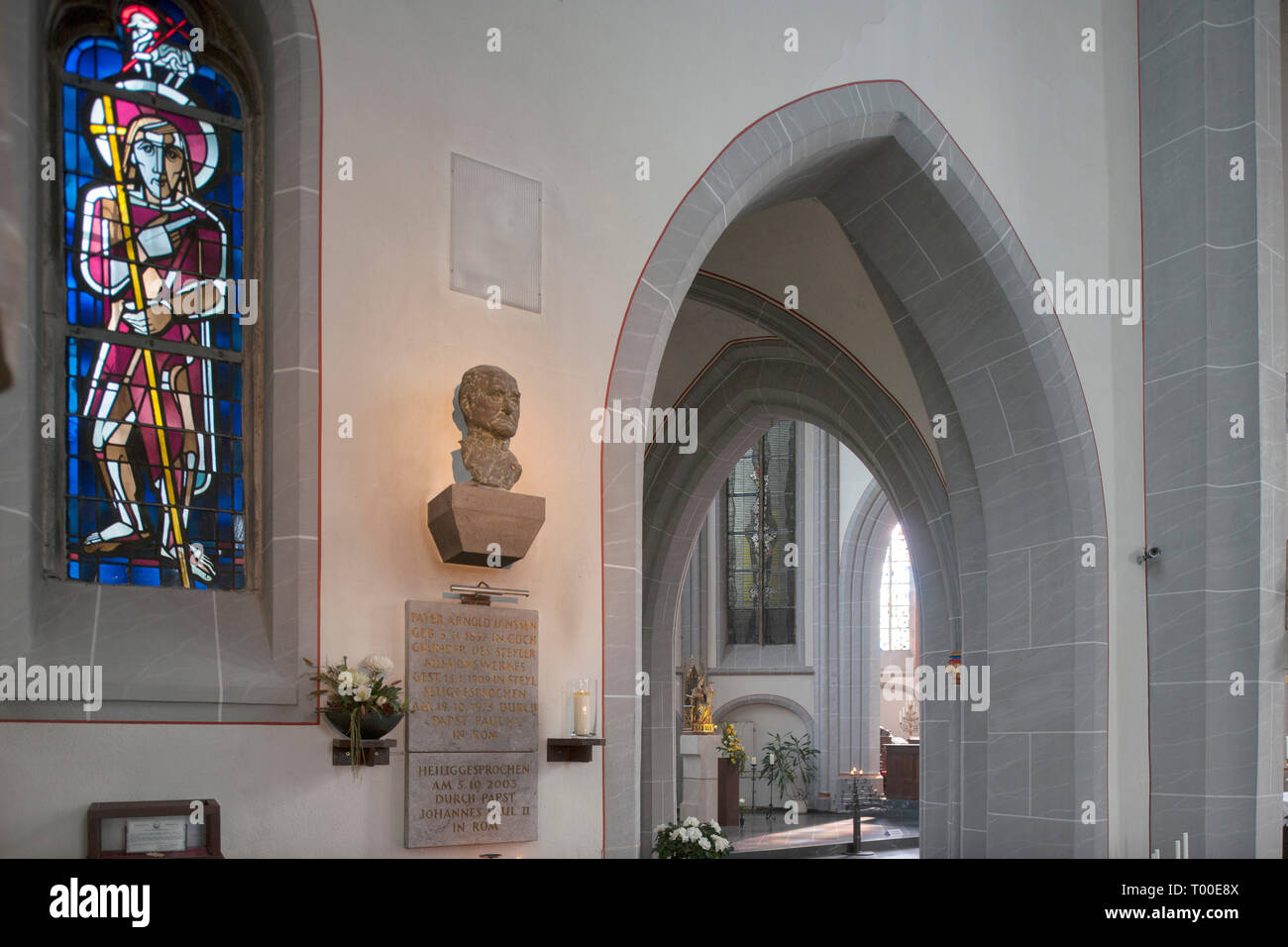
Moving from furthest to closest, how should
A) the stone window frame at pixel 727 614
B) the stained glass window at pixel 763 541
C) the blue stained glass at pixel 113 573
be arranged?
the stained glass window at pixel 763 541
the stone window frame at pixel 727 614
the blue stained glass at pixel 113 573

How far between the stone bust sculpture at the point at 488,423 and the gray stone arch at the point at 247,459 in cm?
57

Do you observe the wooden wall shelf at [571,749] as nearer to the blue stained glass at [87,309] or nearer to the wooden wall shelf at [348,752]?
the wooden wall shelf at [348,752]

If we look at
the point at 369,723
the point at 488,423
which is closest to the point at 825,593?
the point at 488,423

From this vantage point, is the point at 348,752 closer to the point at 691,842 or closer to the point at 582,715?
the point at 582,715

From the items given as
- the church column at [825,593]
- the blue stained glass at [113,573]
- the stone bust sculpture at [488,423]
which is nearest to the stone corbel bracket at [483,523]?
the stone bust sculpture at [488,423]

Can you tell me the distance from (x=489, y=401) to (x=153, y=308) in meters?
1.24

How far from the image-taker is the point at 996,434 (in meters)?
7.64

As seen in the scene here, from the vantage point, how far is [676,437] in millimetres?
12805

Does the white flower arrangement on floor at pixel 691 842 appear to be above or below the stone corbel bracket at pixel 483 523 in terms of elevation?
below

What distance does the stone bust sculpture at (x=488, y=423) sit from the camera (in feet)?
16.0

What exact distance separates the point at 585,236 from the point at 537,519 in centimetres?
136

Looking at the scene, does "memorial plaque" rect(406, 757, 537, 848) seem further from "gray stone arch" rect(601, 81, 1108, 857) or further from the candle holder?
"gray stone arch" rect(601, 81, 1108, 857)
